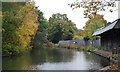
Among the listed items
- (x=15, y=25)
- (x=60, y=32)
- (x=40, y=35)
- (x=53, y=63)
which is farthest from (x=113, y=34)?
(x=60, y=32)

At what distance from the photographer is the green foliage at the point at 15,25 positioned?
2831 centimetres

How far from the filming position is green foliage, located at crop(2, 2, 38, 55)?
28312 millimetres

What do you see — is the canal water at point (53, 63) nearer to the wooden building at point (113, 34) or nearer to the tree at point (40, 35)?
the wooden building at point (113, 34)

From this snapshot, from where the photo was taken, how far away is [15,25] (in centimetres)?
2978

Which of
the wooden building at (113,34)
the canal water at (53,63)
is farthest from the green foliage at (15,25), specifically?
the wooden building at (113,34)

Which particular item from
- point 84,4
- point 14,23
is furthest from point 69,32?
point 84,4

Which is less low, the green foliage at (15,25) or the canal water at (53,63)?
the green foliage at (15,25)

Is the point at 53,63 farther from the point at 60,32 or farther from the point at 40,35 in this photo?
the point at 60,32

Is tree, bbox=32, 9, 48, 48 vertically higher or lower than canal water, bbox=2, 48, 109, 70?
higher

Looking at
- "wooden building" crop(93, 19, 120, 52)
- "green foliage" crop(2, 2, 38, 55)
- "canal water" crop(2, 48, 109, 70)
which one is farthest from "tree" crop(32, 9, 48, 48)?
"canal water" crop(2, 48, 109, 70)

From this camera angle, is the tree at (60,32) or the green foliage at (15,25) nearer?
the green foliage at (15,25)

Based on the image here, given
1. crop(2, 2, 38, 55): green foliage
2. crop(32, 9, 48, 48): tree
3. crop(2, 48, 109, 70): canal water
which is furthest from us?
crop(32, 9, 48, 48): tree

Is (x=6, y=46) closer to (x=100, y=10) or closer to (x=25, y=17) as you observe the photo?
(x=25, y=17)

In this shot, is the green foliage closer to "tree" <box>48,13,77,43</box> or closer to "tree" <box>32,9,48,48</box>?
"tree" <box>32,9,48,48</box>
